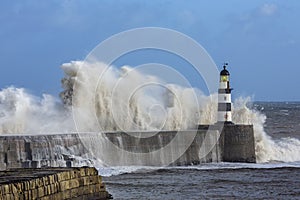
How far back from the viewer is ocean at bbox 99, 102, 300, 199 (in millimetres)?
14711

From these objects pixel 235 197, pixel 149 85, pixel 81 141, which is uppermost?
pixel 149 85

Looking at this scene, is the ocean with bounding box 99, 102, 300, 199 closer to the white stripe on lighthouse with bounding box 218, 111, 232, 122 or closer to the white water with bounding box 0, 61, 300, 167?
the white stripe on lighthouse with bounding box 218, 111, 232, 122

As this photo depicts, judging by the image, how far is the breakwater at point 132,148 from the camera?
1642 centimetres

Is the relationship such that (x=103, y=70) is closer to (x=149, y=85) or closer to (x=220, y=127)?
(x=149, y=85)

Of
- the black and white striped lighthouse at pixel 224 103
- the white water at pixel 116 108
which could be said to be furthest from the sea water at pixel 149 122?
the black and white striped lighthouse at pixel 224 103

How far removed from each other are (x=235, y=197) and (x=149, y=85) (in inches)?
430

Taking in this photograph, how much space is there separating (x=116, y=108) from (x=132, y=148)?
14.0 ft

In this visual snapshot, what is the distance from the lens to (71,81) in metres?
23.1

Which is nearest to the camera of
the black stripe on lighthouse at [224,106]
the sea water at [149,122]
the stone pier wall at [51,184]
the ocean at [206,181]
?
the stone pier wall at [51,184]

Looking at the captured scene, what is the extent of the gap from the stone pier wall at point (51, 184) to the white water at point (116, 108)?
874 cm

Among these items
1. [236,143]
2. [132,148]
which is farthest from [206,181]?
[236,143]

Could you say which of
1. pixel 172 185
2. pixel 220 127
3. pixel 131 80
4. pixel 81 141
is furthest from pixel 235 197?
pixel 131 80

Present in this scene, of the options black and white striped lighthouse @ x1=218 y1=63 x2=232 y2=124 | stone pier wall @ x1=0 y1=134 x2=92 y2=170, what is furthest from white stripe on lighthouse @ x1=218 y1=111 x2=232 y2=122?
stone pier wall @ x1=0 y1=134 x2=92 y2=170

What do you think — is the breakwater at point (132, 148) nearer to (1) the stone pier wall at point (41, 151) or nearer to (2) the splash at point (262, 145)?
(1) the stone pier wall at point (41, 151)
